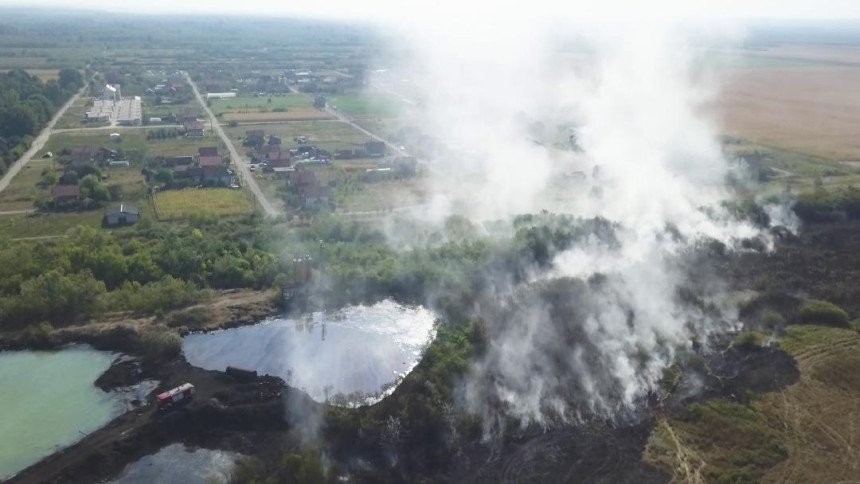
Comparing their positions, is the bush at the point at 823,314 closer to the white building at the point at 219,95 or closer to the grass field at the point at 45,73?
the white building at the point at 219,95

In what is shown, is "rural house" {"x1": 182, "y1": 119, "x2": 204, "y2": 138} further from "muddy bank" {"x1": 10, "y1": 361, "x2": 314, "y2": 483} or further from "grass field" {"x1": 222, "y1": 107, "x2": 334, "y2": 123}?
"muddy bank" {"x1": 10, "y1": 361, "x2": 314, "y2": 483}

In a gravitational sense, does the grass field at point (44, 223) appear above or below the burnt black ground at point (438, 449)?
above

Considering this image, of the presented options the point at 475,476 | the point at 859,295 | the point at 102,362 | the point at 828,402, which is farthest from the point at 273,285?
the point at 859,295

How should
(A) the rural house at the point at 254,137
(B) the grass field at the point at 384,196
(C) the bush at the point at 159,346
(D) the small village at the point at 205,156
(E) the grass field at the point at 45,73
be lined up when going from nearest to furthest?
(C) the bush at the point at 159,346 < (B) the grass field at the point at 384,196 < (D) the small village at the point at 205,156 < (A) the rural house at the point at 254,137 < (E) the grass field at the point at 45,73

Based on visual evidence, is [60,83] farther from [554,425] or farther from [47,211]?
[554,425]

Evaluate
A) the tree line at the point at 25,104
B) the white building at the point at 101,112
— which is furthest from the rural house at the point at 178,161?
the white building at the point at 101,112
